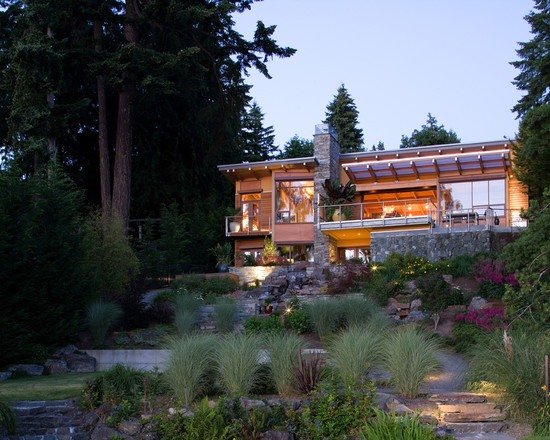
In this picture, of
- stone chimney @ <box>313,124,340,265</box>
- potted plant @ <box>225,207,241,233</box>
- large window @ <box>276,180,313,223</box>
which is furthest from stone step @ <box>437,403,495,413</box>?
potted plant @ <box>225,207,241,233</box>

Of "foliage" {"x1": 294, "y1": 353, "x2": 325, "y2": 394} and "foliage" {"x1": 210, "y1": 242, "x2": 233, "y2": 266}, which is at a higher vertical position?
"foliage" {"x1": 210, "y1": 242, "x2": 233, "y2": 266}

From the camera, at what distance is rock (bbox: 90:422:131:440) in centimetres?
912

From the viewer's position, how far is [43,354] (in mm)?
14453

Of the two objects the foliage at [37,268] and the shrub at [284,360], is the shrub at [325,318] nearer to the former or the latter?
the foliage at [37,268]

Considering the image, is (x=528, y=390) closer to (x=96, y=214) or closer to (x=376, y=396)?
(x=376, y=396)

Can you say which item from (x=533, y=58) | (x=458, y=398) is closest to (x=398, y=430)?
(x=458, y=398)

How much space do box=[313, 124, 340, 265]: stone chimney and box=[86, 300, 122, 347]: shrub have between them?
1164 cm

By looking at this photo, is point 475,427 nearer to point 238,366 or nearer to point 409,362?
point 409,362

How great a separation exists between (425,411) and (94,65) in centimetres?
1568

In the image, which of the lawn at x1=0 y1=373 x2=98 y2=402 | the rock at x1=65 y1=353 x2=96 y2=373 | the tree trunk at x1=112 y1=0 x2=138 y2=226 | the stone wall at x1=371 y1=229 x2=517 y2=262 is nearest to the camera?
the lawn at x1=0 y1=373 x2=98 y2=402

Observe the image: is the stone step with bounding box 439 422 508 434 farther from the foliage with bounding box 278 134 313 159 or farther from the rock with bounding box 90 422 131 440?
the foliage with bounding box 278 134 313 159

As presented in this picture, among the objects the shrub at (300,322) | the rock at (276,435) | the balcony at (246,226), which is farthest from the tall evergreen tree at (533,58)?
the rock at (276,435)

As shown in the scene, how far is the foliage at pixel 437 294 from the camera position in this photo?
17.4 metres

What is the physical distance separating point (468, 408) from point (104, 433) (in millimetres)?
4350
